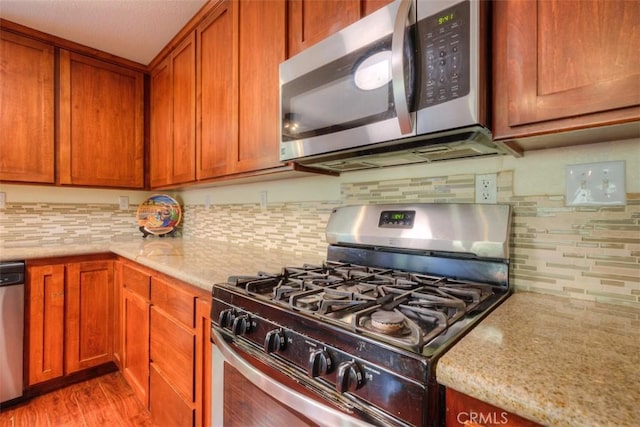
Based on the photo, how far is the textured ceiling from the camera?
1807 millimetres

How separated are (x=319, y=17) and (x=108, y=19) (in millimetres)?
1629

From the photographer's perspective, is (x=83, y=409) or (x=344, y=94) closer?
(x=344, y=94)

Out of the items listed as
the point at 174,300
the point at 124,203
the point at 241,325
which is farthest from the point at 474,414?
the point at 124,203

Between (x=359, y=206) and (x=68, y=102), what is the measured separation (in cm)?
236

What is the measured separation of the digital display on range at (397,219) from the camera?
1148mm

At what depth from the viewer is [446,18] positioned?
2.61 ft

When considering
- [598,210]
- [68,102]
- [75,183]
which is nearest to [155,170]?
[75,183]

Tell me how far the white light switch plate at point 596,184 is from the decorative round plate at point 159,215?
2.68 meters

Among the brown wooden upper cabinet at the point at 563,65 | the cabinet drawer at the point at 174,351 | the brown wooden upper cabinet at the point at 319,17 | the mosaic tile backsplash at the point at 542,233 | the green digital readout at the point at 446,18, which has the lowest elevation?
the cabinet drawer at the point at 174,351

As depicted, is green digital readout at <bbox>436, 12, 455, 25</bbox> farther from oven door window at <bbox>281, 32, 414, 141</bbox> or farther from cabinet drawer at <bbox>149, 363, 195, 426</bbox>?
cabinet drawer at <bbox>149, 363, 195, 426</bbox>

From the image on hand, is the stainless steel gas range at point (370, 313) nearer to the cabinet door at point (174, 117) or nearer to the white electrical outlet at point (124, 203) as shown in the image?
the cabinet door at point (174, 117)

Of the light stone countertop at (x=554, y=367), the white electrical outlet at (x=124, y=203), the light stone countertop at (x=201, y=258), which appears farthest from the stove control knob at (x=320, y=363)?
the white electrical outlet at (x=124, y=203)

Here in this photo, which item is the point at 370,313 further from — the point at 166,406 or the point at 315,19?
the point at 166,406

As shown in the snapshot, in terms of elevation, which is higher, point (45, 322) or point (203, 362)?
point (203, 362)
